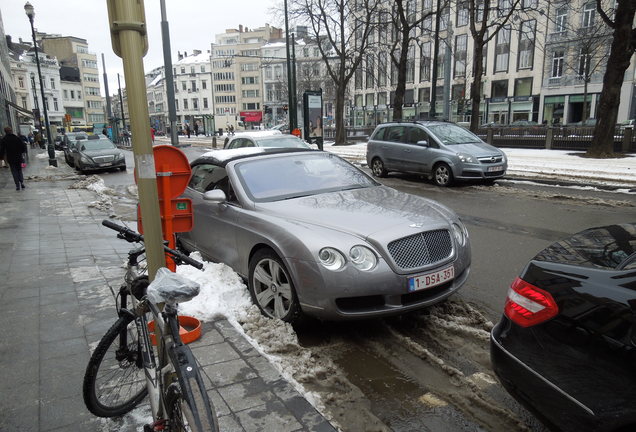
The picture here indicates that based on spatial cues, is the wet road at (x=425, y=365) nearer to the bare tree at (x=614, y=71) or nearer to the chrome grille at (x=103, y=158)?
the bare tree at (x=614, y=71)

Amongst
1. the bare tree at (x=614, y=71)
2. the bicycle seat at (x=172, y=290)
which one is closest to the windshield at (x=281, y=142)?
the bicycle seat at (x=172, y=290)

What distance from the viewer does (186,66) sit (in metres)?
117

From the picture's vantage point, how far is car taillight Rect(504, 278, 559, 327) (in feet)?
7.23

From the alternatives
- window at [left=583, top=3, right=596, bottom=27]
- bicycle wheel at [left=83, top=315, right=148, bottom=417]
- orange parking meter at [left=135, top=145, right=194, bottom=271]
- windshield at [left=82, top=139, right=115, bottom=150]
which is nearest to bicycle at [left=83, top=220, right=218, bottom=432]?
bicycle wheel at [left=83, top=315, right=148, bottom=417]

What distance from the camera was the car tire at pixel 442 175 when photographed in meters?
12.5

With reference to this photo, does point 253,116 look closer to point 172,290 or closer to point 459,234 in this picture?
point 459,234

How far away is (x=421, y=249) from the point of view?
3.79 meters

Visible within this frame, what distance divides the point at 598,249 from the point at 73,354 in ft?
11.9

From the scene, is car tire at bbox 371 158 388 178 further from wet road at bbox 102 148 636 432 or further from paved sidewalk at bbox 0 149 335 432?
paved sidewalk at bbox 0 149 335 432

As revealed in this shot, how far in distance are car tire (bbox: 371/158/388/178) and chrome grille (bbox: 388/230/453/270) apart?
10997 millimetres

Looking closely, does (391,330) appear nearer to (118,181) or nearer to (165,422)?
(165,422)

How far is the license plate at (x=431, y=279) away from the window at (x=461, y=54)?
2224 inches

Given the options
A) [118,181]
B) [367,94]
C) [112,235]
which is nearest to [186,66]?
[367,94]

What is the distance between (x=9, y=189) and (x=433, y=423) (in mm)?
15294
